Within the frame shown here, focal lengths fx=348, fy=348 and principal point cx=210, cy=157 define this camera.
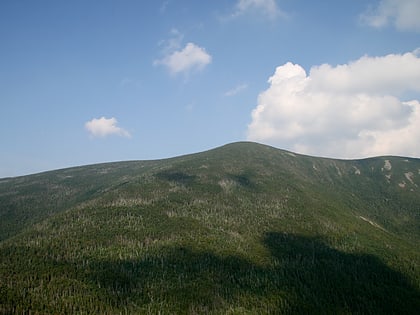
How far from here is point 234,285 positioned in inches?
4867

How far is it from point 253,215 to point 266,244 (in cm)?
3566

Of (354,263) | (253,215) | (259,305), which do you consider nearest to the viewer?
(259,305)

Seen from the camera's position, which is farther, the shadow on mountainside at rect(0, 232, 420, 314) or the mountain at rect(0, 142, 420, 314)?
the shadow on mountainside at rect(0, 232, 420, 314)

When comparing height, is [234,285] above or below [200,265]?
below

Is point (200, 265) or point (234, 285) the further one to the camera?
point (200, 265)

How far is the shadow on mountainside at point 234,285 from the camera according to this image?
348 ft

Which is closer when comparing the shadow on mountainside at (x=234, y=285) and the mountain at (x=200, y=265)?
the mountain at (x=200, y=265)

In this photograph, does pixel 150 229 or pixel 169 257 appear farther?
pixel 150 229

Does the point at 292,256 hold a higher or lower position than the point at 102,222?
lower

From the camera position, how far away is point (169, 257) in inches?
5408

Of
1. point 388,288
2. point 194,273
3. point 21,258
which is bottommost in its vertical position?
point 388,288

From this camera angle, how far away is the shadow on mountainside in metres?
106

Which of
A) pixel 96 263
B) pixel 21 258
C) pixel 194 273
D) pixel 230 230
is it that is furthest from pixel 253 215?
pixel 21 258

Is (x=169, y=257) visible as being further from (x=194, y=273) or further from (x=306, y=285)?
(x=306, y=285)
